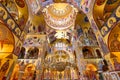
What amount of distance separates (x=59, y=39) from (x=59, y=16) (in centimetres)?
281

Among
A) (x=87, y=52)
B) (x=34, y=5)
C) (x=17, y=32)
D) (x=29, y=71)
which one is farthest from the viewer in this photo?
(x=87, y=52)

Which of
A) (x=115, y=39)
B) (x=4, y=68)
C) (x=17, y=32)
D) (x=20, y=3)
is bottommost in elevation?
(x=4, y=68)

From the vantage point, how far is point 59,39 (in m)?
19.4

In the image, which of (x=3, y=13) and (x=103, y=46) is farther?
(x=103, y=46)

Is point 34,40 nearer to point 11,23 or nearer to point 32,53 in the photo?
point 32,53

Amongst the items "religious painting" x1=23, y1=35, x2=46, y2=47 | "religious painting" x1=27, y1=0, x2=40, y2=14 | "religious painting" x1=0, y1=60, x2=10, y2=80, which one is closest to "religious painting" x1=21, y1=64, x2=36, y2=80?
"religious painting" x1=23, y1=35, x2=46, y2=47

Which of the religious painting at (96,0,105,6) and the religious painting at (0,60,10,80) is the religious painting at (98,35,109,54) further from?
the religious painting at (0,60,10,80)

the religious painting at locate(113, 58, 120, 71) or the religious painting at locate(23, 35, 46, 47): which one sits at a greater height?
the religious painting at locate(23, 35, 46, 47)

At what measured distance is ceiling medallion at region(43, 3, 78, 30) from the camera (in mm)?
17844

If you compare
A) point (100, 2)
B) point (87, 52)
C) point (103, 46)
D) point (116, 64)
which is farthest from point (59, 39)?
point (116, 64)

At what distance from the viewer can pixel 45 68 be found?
659 inches

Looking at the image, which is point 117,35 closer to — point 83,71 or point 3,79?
point 83,71

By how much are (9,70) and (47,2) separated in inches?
221

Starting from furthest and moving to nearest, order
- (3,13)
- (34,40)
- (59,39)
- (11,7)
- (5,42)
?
(59,39)
(34,40)
(5,42)
(11,7)
(3,13)
